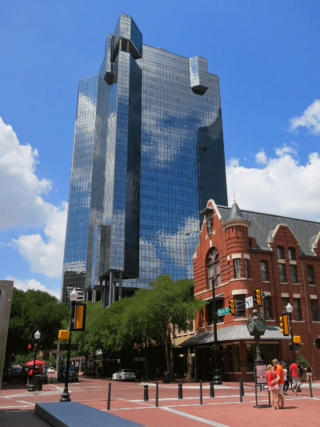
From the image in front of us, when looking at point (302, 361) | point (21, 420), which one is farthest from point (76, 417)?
point (302, 361)

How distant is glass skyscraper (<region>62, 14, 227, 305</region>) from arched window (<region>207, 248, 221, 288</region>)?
75.4 metres

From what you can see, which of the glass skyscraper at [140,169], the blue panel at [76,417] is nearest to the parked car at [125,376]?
the blue panel at [76,417]

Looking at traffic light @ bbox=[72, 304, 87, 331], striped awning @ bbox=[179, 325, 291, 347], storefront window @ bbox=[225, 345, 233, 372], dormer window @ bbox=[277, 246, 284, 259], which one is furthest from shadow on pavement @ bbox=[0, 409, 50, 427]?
dormer window @ bbox=[277, 246, 284, 259]

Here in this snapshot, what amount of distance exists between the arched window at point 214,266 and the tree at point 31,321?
19.8m

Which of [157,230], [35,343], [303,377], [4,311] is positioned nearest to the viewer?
[4,311]

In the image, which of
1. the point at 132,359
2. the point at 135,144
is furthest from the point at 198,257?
the point at 135,144

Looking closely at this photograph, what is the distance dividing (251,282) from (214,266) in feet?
19.8

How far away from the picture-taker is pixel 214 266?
46656mm

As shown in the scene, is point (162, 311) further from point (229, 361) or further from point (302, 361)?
point (302, 361)

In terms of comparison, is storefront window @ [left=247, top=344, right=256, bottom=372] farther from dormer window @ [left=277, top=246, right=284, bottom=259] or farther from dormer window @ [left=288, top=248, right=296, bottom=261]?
dormer window @ [left=288, top=248, right=296, bottom=261]

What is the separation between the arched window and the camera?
151 feet

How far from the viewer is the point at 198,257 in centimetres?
5059

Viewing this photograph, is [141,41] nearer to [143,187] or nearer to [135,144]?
[135,144]

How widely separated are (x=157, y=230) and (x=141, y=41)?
8355 cm
